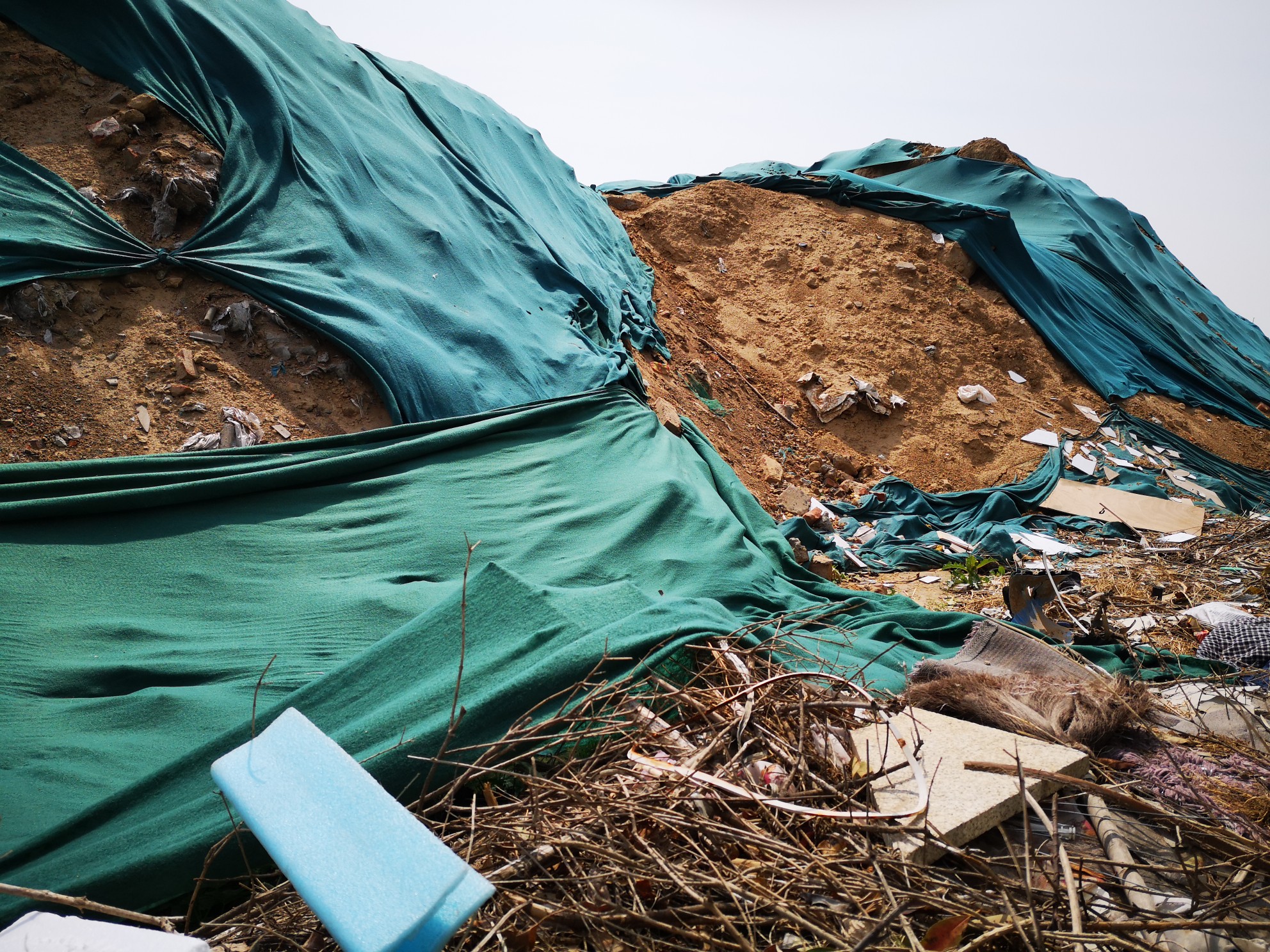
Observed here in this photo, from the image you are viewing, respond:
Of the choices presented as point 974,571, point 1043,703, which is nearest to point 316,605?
point 1043,703

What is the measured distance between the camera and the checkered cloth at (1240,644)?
3326 millimetres

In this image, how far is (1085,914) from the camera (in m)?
1.63

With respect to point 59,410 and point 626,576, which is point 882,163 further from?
point 59,410

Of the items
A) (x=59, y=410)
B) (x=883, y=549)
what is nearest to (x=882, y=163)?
(x=883, y=549)

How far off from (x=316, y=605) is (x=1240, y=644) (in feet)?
12.4

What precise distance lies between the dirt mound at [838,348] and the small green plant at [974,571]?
1.33 meters

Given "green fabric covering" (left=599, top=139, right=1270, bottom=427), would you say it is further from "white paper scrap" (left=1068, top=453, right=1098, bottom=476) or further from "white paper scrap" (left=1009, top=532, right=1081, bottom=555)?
"white paper scrap" (left=1009, top=532, right=1081, bottom=555)

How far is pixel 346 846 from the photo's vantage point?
135 cm

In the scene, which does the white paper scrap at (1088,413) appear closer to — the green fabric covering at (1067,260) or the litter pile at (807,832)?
the green fabric covering at (1067,260)

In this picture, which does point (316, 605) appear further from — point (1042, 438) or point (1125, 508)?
point (1042, 438)

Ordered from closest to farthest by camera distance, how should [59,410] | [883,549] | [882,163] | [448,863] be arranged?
[448,863] → [59,410] → [883,549] → [882,163]

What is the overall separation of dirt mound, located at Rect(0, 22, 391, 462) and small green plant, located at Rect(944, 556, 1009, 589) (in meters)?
3.67

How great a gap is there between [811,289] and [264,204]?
609 centimetres

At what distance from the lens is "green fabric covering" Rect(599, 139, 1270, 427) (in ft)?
28.5
